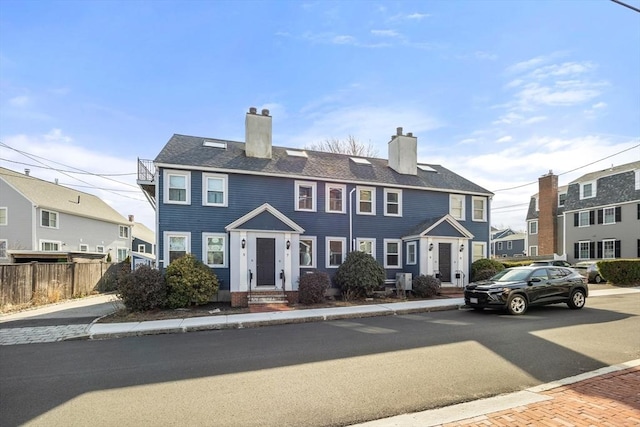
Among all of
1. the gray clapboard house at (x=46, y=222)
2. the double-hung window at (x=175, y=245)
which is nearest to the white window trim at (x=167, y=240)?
the double-hung window at (x=175, y=245)

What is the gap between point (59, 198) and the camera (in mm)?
29234

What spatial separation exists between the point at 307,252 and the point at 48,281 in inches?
460

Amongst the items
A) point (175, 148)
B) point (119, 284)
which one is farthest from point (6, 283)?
point (175, 148)

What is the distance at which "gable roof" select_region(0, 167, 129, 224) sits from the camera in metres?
25.6

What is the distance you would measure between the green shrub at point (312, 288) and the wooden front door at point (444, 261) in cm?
671

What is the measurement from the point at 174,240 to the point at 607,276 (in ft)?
76.7

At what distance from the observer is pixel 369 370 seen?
609 centimetres

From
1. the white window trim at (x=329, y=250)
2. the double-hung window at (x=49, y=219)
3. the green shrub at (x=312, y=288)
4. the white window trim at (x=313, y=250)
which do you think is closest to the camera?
the green shrub at (x=312, y=288)

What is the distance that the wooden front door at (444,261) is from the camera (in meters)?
18.5

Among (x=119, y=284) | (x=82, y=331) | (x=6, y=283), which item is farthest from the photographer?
(x=6, y=283)

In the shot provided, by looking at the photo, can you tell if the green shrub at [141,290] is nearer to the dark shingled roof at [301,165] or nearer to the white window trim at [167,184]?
the white window trim at [167,184]

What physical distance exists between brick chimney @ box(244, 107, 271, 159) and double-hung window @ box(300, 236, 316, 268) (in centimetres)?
452

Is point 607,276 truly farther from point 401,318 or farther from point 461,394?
→ point 461,394

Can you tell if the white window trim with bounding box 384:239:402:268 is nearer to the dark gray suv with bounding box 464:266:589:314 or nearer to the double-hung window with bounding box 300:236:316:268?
the double-hung window with bounding box 300:236:316:268
